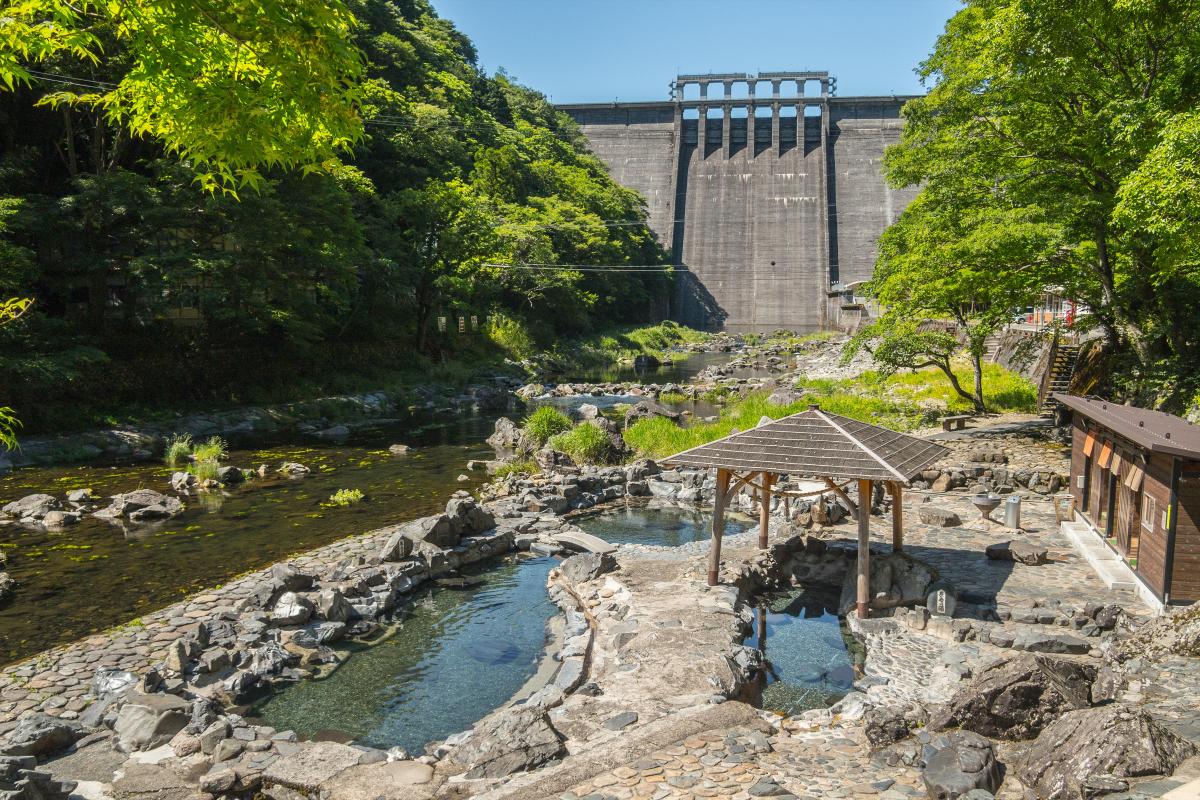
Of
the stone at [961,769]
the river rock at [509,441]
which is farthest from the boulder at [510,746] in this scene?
the river rock at [509,441]

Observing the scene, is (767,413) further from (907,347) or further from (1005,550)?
(1005,550)

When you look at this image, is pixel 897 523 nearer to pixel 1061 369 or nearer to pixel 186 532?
pixel 186 532

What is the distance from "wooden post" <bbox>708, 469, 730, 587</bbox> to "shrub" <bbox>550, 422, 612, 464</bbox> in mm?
10711

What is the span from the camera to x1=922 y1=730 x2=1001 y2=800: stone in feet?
21.1

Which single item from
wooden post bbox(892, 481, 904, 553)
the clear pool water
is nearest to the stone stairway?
the clear pool water

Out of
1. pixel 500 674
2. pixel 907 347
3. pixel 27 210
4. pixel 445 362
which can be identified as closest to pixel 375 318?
pixel 445 362

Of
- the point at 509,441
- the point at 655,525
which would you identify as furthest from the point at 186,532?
the point at 509,441

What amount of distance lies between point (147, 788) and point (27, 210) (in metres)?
22.8

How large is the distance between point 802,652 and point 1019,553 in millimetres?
4823

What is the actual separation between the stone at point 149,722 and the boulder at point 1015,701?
297 inches

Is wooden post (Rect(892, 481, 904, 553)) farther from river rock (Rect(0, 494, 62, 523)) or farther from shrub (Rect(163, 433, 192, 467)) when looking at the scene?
shrub (Rect(163, 433, 192, 467))

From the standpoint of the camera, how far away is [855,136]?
8738cm

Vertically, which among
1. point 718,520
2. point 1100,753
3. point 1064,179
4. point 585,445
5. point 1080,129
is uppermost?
point 1080,129

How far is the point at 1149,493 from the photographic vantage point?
1094cm
